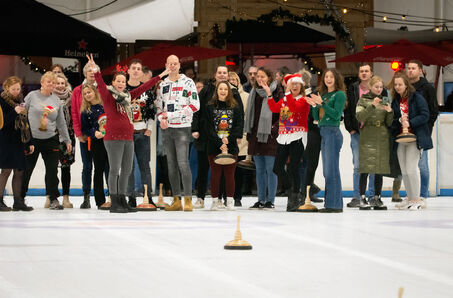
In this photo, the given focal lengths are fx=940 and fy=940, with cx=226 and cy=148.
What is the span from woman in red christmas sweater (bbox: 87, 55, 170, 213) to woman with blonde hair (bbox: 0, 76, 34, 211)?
1.06 metres

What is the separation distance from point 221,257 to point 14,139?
5.33 metres

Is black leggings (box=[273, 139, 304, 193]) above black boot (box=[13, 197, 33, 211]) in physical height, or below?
above

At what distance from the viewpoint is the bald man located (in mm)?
10141

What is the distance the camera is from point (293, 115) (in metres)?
10.4

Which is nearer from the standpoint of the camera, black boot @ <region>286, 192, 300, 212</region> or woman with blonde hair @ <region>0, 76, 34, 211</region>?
woman with blonde hair @ <region>0, 76, 34, 211</region>

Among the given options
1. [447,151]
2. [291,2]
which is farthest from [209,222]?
[291,2]

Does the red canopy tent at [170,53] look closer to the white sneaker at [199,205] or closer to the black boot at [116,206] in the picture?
the white sneaker at [199,205]

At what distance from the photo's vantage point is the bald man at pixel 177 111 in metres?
10.1

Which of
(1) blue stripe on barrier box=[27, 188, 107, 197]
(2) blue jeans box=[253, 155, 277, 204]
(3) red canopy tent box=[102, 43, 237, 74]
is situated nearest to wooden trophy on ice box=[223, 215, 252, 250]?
(2) blue jeans box=[253, 155, 277, 204]

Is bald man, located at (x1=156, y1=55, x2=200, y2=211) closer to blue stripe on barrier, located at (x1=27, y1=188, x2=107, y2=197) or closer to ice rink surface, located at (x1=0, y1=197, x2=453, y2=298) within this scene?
ice rink surface, located at (x1=0, y1=197, x2=453, y2=298)

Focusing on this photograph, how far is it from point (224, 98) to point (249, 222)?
234 cm

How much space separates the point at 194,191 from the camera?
14.0 meters

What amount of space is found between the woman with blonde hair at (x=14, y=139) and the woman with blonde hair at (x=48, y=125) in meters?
0.15

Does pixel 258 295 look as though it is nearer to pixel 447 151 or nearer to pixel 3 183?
pixel 3 183
